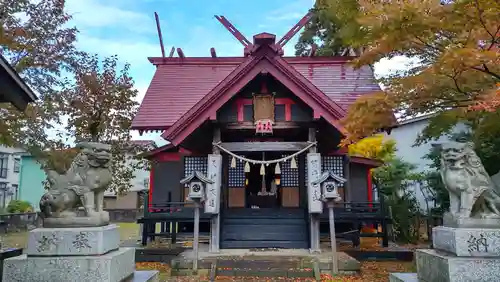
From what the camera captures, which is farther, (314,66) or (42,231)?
(314,66)

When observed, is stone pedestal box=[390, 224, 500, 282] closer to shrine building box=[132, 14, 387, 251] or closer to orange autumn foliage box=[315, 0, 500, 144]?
orange autumn foliage box=[315, 0, 500, 144]

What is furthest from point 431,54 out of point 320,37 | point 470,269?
point 320,37

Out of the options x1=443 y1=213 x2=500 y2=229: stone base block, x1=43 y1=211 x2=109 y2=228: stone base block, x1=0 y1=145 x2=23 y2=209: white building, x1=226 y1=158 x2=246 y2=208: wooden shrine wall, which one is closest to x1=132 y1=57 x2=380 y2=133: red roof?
x1=226 y1=158 x2=246 y2=208: wooden shrine wall

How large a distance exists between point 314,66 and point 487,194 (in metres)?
12.1

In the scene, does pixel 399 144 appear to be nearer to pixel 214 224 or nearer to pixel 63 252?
pixel 214 224

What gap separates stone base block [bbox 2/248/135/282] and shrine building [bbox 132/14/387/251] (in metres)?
4.59

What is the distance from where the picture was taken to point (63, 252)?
212 inches

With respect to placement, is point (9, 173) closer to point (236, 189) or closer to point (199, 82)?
point (199, 82)

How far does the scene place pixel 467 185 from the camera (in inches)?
209

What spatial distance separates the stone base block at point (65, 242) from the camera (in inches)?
212

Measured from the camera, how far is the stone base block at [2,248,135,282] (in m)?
5.26

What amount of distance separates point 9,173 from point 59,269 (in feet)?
106

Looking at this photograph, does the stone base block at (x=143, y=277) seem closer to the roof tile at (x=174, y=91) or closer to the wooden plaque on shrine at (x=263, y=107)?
the wooden plaque on shrine at (x=263, y=107)

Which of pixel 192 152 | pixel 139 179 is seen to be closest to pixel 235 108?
pixel 192 152
